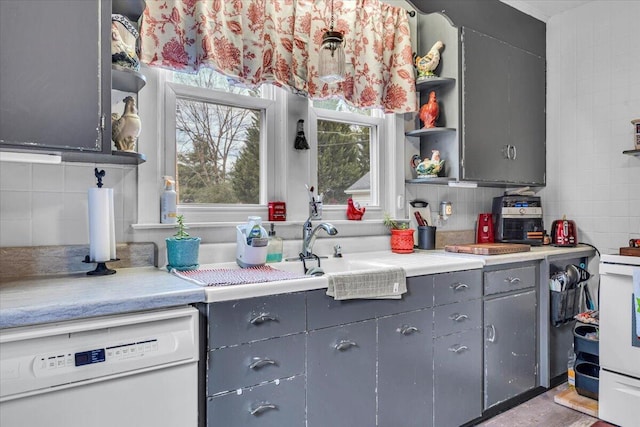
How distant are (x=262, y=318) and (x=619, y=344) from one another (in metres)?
2.11

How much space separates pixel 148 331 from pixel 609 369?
2.51 meters

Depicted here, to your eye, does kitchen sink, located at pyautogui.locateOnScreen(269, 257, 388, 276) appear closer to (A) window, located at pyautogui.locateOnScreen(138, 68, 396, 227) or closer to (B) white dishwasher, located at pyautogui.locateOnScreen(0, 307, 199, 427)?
(A) window, located at pyautogui.locateOnScreen(138, 68, 396, 227)

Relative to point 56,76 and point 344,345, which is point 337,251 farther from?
point 56,76

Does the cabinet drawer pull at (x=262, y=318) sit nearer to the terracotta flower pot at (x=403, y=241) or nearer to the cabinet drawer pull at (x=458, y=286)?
the cabinet drawer pull at (x=458, y=286)

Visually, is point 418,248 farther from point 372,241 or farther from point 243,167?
point 243,167

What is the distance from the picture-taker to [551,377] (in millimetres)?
2760

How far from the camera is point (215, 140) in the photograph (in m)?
2.23

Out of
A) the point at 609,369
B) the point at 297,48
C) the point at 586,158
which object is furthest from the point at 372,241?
the point at 586,158

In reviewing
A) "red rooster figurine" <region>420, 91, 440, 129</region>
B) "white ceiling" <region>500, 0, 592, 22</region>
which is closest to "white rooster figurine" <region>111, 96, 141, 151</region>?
"red rooster figurine" <region>420, 91, 440, 129</region>

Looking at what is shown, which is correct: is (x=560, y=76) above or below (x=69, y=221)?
above

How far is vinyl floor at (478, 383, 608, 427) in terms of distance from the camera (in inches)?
92.2

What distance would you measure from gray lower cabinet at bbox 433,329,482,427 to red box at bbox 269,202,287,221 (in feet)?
3.40

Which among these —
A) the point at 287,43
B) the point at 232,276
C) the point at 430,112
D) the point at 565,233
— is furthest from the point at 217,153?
the point at 565,233

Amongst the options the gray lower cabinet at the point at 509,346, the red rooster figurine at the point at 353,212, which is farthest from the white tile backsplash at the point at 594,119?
the red rooster figurine at the point at 353,212
